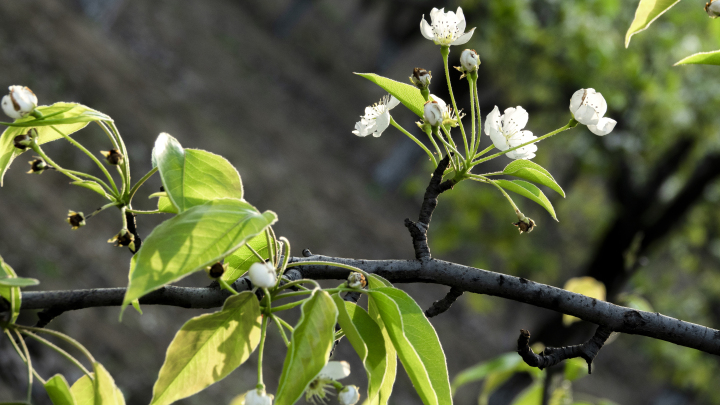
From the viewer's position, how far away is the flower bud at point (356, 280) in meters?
0.66

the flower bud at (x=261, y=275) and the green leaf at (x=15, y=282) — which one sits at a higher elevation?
the flower bud at (x=261, y=275)

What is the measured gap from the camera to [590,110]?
2.80 feet

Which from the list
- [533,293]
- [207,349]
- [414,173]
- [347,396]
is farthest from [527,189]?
[414,173]

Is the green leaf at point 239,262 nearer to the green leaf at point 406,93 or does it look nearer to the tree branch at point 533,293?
the tree branch at point 533,293

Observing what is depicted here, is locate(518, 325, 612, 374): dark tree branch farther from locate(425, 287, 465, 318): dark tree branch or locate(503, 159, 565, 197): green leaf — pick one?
locate(503, 159, 565, 197): green leaf

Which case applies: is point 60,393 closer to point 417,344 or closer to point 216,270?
point 216,270

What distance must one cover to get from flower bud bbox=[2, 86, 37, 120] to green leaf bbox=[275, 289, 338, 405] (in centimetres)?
42

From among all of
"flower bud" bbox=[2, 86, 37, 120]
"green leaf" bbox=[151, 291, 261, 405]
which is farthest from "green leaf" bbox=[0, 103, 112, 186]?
"green leaf" bbox=[151, 291, 261, 405]

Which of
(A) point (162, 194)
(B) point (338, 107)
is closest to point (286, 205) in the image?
(B) point (338, 107)

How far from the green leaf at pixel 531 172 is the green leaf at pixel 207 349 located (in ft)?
1.34

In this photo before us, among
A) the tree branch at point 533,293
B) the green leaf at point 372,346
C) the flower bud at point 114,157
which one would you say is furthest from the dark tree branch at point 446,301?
the flower bud at point 114,157

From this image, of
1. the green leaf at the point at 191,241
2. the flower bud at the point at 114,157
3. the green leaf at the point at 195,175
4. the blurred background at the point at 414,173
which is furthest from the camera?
the blurred background at the point at 414,173

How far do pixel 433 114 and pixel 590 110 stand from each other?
0.26 meters

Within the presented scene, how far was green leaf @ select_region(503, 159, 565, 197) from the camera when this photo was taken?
0.78 meters
